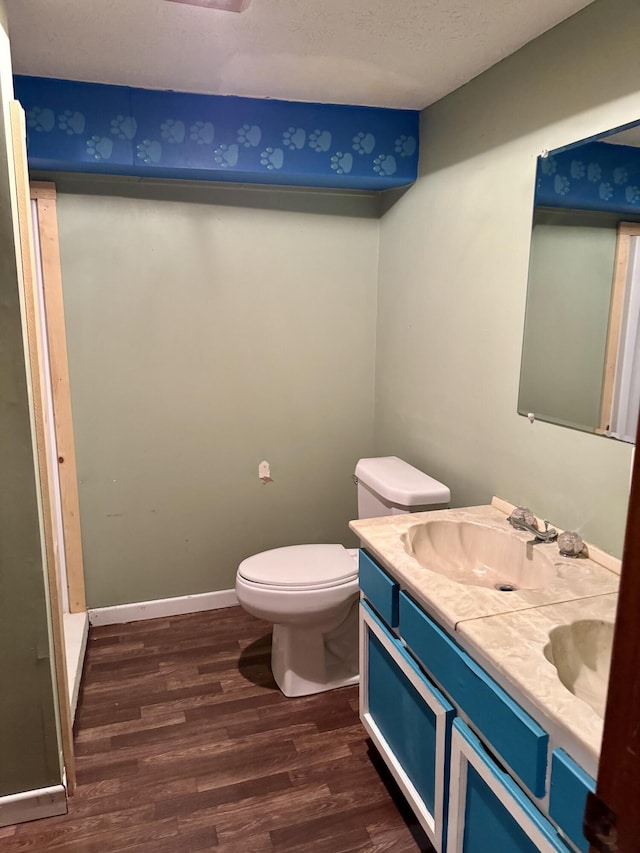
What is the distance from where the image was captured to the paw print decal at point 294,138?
238 cm

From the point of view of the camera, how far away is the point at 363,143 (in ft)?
7.99

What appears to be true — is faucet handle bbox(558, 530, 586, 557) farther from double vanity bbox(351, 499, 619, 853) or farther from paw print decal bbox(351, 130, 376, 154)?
paw print decal bbox(351, 130, 376, 154)

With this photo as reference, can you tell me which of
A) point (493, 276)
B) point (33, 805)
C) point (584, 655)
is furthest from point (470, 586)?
point (33, 805)

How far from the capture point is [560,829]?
3.31ft

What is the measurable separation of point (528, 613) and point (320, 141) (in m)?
2.01

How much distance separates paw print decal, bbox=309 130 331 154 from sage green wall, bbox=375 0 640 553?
0.41 meters

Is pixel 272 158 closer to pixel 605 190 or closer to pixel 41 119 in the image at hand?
pixel 41 119

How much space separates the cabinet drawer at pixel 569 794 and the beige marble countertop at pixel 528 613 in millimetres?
20

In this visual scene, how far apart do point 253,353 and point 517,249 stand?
1.34 meters

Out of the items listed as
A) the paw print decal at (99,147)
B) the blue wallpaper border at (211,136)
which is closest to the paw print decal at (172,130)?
the blue wallpaper border at (211,136)

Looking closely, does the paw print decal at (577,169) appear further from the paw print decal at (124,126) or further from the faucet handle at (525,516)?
the paw print decal at (124,126)

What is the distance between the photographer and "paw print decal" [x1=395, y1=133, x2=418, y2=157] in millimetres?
2441

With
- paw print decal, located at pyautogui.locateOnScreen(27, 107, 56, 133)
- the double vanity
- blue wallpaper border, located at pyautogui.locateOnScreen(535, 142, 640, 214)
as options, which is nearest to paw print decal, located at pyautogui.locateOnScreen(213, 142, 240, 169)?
paw print decal, located at pyautogui.locateOnScreen(27, 107, 56, 133)

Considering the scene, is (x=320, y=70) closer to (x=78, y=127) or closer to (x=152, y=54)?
(x=152, y=54)
